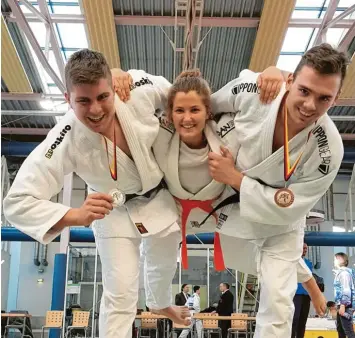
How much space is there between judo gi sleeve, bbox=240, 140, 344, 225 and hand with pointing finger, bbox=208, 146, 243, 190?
36 millimetres

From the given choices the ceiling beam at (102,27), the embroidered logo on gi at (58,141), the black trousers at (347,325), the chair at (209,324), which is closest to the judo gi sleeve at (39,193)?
the embroidered logo on gi at (58,141)

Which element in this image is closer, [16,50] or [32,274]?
[16,50]

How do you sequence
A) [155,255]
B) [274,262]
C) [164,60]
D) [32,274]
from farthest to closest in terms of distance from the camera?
[32,274] < [164,60] < [155,255] < [274,262]

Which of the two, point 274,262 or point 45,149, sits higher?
point 45,149

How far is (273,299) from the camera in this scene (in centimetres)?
207

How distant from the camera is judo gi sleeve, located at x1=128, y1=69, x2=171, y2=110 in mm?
2326

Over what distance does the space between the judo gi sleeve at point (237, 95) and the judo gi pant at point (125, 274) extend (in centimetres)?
65

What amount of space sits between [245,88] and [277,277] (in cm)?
83

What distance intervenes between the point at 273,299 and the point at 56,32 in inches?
298

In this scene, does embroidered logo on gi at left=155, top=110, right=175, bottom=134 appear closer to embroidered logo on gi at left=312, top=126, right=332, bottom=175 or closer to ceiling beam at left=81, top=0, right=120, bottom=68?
embroidered logo on gi at left=312, top=126, right=332, bottom=175

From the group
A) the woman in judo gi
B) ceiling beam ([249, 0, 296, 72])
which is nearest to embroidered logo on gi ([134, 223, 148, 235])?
the woman in judo gi

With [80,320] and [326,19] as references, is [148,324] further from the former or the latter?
[326,19]

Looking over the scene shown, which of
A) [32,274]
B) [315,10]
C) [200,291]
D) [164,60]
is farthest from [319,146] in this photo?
[32,274]

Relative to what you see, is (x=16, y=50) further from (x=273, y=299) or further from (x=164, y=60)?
(x=273, y=299)
